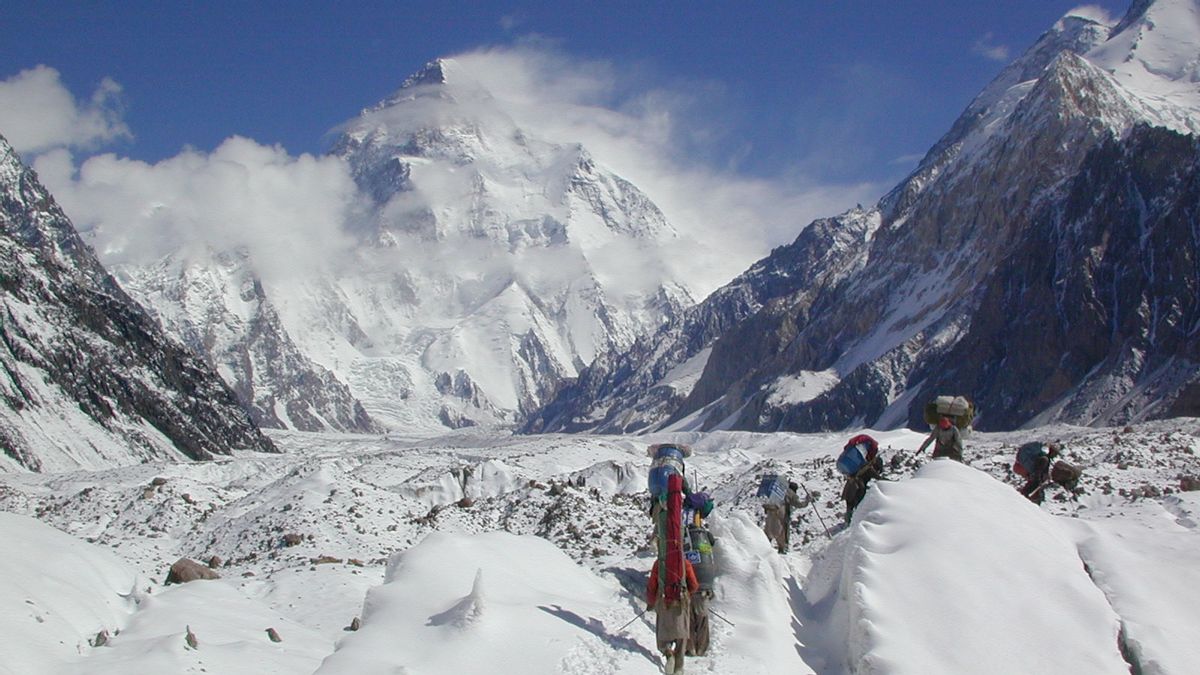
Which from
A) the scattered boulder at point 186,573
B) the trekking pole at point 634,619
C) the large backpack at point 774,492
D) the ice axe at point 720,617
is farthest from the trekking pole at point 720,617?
the scattered boulder at point 186,573

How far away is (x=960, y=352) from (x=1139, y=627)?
132m

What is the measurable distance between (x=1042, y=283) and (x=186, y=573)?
126 m

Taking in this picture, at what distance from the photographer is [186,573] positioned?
1877 centimetres

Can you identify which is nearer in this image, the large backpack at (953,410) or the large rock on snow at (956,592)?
the large rock on snow at (956,592)

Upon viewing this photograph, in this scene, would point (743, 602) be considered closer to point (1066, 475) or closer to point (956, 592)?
point (956, 592)

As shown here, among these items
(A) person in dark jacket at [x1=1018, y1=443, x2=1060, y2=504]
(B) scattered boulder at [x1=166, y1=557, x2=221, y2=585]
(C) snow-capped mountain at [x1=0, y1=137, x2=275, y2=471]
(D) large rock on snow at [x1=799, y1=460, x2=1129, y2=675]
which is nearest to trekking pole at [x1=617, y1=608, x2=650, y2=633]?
(D) large rock on snow at [x1=799, y1=460, x2=1129, y2=675]

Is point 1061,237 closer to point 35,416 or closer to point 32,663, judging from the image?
point 35,416

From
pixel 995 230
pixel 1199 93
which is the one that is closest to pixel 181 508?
pixel 995 230

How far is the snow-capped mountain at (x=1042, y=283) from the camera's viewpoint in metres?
107

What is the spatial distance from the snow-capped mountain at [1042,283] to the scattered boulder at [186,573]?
268 ft

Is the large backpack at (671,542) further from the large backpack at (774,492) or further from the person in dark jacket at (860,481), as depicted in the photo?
the large backpack at (774,492)

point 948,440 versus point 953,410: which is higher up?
point 953,410

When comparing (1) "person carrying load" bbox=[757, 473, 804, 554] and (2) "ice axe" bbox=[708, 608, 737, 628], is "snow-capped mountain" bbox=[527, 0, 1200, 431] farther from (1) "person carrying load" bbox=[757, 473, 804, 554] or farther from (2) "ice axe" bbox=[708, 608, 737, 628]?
(2) "ice axe" bbox=[708, 608, 737, 628]

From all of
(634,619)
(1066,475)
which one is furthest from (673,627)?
(1066,475)
